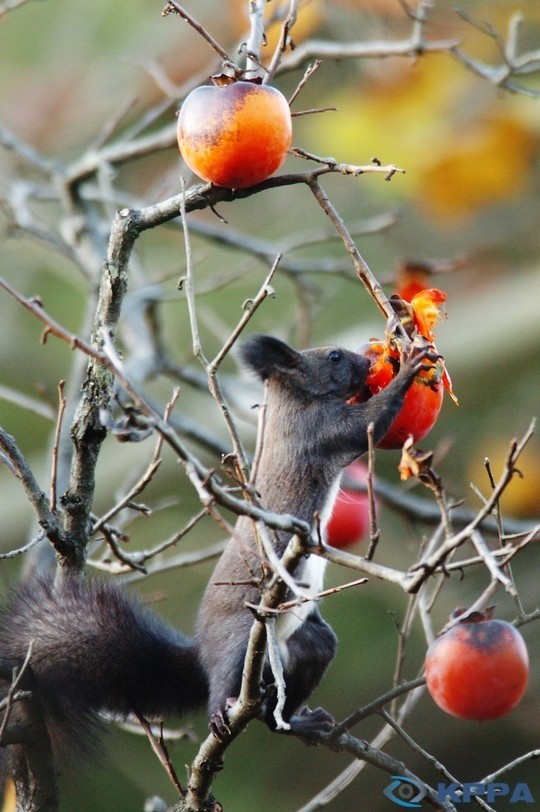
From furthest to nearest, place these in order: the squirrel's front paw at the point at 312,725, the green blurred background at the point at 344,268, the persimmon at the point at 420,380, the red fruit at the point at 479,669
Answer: the green blurred background at the point at 344,268, the squirrel's front paw at the point at 312,725, the persimmon at the point at 420,380, the red fruit at the point at 479,669

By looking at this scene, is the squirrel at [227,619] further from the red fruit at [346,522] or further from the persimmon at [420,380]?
the red fruit at [346,522]

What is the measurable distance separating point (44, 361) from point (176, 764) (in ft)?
8.31

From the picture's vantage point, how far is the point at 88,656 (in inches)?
101

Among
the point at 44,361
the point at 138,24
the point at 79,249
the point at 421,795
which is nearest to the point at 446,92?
the point at 138,24

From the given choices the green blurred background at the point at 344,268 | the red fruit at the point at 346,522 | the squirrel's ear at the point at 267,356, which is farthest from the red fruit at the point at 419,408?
the green blurred background at the point at 344,268

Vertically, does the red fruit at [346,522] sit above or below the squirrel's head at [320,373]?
below

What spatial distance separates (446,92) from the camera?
6684mm

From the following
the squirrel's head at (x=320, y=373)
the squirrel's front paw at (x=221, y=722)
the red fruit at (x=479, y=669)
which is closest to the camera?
the red fruit at (x=479, y=669)

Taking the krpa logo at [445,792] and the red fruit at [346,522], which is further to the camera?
the red fruit at [346,522]

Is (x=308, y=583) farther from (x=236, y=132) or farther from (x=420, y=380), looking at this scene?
(x=236, y=132)

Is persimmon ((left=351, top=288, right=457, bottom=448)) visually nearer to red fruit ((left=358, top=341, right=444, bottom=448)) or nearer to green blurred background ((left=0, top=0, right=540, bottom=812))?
red fruit ((left=358, top=341, right=444, bottom=448))

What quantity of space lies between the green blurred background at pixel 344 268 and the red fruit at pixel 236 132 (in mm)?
2108

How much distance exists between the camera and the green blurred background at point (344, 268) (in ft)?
17.9

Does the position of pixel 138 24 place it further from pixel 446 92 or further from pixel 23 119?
pixel 446 92
